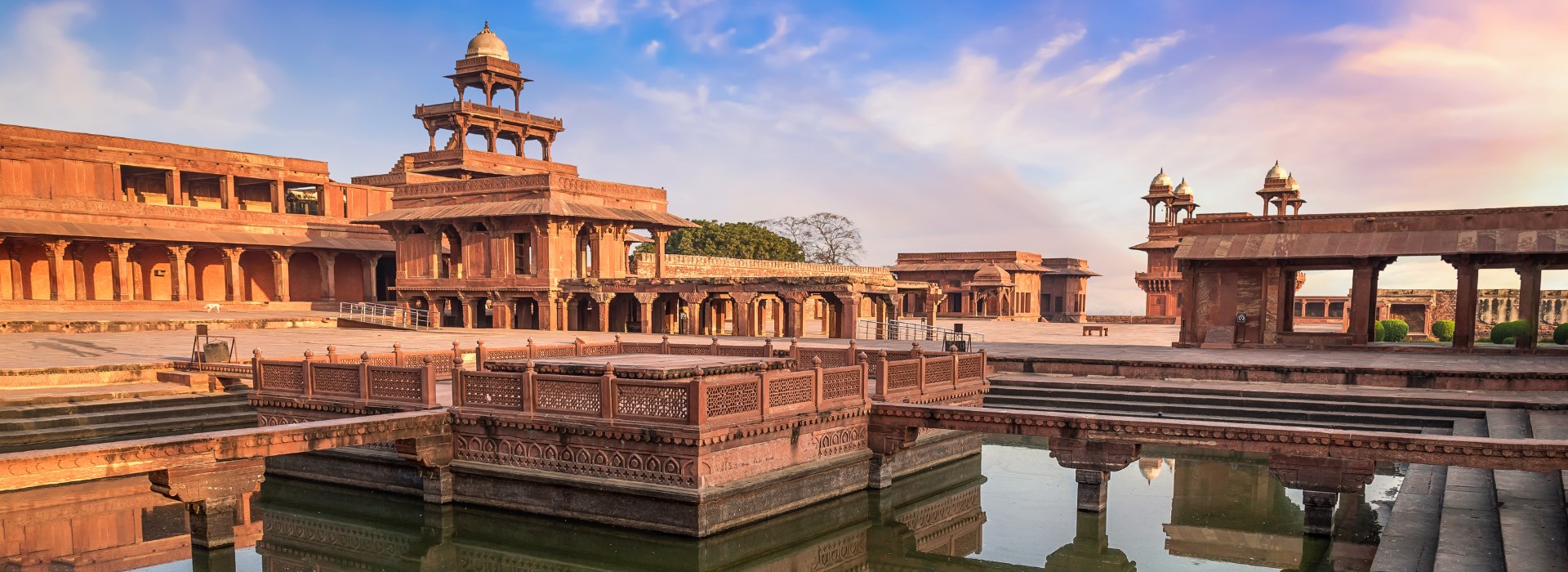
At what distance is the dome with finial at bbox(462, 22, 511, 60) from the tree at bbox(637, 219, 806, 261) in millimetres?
19292

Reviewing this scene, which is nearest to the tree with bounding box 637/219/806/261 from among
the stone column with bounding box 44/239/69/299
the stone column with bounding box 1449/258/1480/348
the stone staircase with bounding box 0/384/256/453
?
the stone column with bounding box 44/239/69/299

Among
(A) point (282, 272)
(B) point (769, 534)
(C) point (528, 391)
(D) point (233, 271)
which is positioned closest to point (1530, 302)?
(B) point (769, 534)

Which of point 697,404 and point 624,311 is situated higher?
point 697,404

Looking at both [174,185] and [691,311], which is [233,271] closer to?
[174,185]

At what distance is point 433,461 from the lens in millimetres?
12469

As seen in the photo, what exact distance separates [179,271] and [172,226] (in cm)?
211

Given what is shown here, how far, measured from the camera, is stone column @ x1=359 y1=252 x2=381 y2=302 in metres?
44.4

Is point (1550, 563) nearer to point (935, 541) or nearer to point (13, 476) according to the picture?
point (935, 541)

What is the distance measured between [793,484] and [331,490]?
7.27 meters

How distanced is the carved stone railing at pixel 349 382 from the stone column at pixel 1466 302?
24.1 m

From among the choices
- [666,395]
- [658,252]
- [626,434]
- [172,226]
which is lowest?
[626,434]

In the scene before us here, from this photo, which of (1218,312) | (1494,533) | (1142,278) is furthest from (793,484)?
(1142,278)

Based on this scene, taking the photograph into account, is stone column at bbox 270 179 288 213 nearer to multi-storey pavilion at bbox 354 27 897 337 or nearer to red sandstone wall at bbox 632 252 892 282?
multi-storey pavilion at bbox 354 27 897 337

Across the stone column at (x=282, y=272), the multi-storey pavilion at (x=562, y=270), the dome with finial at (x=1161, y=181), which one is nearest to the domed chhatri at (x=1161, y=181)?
the dome with finial at (x=1161, y=181)
